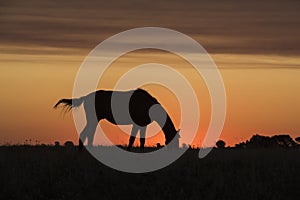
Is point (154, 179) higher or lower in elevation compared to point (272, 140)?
lower

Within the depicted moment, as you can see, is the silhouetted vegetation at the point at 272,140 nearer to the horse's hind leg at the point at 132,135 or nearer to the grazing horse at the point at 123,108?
the grazing horse at the point at 123,108

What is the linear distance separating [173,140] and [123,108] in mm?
2054

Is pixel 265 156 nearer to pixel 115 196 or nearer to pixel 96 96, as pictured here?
pixel 115 196

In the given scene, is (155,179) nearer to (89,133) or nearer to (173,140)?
(89,133)

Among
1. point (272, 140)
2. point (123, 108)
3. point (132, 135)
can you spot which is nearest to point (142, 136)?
point (132, 135)

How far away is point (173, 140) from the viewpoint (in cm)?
2702

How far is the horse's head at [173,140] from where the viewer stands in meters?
26.6

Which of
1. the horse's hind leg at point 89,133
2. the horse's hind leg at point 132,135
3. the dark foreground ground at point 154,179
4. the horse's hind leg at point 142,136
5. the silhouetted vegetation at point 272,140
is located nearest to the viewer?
the dark foreground ground at point 154,179

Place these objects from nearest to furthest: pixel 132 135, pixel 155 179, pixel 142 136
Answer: pixel 155 179
pixel 132 135
pixel 142 136

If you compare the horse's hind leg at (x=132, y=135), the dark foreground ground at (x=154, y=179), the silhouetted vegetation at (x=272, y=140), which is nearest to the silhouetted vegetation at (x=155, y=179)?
the dark foreground ground at (x=154, y=179)

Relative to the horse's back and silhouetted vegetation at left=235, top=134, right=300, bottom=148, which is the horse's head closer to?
the horse's back

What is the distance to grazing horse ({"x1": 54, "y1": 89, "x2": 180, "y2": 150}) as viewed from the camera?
26422mm

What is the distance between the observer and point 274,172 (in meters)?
19.3

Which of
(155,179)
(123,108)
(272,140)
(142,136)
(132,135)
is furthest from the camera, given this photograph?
(272,140)
